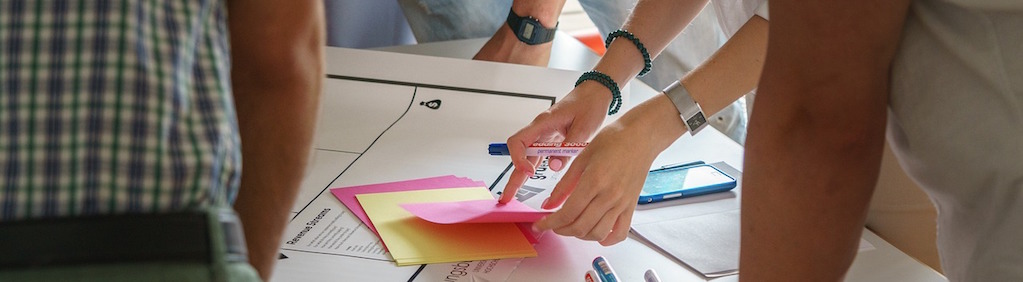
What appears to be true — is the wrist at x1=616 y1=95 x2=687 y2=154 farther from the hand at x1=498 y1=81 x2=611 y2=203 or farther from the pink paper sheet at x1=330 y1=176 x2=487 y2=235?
the pink paper sheet at x1=330 y1=176 x2=487 y2=235

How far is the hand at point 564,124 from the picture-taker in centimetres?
122

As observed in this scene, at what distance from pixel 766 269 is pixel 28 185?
20.6 inches

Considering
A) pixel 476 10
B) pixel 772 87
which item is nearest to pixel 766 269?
pixel 772 87

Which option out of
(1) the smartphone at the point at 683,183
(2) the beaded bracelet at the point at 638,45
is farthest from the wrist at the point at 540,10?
(1) the smartphone at the point at 683,183

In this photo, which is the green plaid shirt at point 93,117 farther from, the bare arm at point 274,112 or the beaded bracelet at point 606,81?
the beaded bracelet at point 606,81

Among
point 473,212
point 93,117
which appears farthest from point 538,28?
point 93,117

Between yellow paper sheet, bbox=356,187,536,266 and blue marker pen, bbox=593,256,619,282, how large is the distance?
0.26 feet

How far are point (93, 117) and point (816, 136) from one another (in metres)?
0.48

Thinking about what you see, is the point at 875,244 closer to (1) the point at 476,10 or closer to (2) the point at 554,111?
(2) the point at 554,111

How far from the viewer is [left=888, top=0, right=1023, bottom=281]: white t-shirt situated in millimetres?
661

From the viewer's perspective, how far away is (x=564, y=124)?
50.3 inches

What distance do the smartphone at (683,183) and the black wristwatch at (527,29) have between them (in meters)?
0.52

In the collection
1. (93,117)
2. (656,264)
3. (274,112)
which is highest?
(93,117)

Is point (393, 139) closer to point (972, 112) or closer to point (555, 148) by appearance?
point (555, 148)
